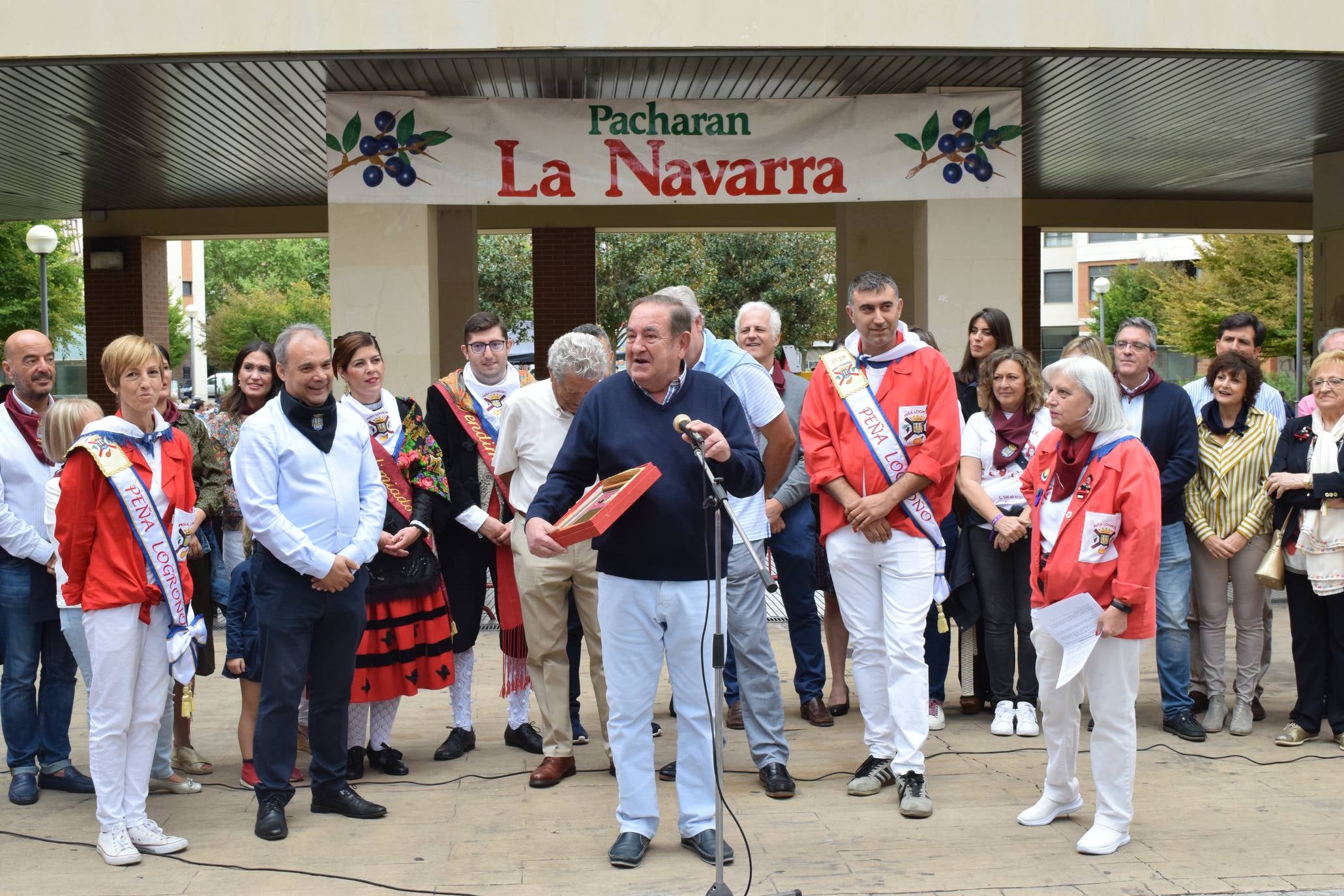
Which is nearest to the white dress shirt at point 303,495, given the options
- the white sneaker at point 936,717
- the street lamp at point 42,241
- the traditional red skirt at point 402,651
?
the traditional red skirt at point 402,651

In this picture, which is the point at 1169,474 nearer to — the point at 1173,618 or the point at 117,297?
the point at 1173,618

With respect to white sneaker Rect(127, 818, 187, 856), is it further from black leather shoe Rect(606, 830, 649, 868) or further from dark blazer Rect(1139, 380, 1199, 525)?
dark blazer Rect(1139, 380, 1199, 525)

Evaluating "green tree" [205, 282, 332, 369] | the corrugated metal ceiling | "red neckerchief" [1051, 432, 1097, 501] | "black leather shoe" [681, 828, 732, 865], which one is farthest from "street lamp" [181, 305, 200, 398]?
"red neckerchief" [1051, 432, 1097, 501]

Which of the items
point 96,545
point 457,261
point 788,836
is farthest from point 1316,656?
point 457,261

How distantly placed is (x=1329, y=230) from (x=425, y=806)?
41.5 ft

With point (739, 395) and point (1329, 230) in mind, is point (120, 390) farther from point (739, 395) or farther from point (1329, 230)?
point (1329, 230)

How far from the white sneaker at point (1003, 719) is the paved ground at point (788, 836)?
0.34 feet

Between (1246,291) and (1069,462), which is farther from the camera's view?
(1246,291)

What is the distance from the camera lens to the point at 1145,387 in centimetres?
632

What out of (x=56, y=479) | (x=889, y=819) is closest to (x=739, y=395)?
(x=889, y=819)

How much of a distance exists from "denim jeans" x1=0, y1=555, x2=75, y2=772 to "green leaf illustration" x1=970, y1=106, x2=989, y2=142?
7.18 m

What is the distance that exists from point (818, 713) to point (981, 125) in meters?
5.21

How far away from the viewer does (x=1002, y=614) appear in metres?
6.52

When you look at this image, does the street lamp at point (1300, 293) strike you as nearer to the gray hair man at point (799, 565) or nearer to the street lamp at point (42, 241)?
the gray hair man at point (799, 565)
